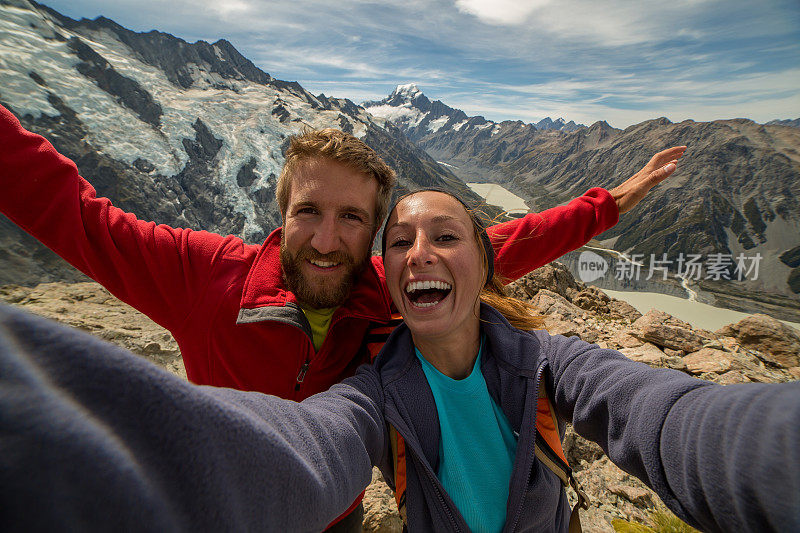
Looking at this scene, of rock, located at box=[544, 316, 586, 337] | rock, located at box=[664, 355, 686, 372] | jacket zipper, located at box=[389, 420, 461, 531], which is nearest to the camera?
jacket zipper, located at box=[389, 420, 461, 531]

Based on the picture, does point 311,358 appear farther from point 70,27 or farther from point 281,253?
point 70,27

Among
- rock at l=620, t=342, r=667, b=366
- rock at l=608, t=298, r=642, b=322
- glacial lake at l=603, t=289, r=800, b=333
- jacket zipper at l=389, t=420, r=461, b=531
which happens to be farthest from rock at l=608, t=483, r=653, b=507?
glacial lake at l=603, t=289, r=800, b=333

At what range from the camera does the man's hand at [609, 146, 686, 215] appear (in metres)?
4.10

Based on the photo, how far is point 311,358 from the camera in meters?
2.60

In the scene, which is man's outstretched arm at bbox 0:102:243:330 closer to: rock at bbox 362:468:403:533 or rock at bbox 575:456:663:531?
rock at bbox 362:468:403:533

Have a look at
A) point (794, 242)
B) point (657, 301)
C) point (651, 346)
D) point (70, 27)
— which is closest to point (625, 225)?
point (794, 242)

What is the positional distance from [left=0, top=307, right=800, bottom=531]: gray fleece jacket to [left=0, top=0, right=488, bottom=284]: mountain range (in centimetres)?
5263

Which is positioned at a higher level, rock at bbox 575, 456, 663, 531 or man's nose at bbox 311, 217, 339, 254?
man's nose at bbox 311, 217, 339, 254

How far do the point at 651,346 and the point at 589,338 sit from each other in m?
1.38

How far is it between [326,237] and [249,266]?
2.26ft

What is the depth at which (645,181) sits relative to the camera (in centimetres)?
416

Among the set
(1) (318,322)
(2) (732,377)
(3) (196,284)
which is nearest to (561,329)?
(2) (732,377)

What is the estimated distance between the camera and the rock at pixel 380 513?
4180mm

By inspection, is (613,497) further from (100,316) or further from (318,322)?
(100,316)
